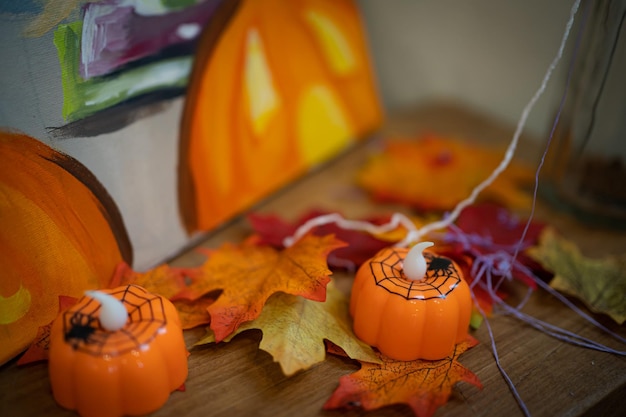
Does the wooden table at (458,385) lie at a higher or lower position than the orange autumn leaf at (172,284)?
lower

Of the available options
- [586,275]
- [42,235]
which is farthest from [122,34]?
[586,275]

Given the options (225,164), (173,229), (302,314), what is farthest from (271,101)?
(302,314)

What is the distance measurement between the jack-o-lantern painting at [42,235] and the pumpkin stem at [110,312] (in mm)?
101

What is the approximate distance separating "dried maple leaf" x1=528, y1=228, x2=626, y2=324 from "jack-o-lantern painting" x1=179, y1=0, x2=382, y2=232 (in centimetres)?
38

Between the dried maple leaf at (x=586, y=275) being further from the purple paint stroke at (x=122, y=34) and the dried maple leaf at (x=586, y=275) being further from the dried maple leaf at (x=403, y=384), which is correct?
the purple paint stroke at (x=122, y=34)

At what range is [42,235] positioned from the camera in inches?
23.0

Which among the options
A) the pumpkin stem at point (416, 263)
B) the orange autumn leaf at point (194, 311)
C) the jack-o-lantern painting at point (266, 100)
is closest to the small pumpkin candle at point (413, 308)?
the pumpkin stem at point (416, 263)

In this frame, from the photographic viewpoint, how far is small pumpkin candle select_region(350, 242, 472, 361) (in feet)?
1.90

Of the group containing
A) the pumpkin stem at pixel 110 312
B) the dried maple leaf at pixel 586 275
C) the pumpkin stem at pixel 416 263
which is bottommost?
the dried maple leaf at pixel 586 275

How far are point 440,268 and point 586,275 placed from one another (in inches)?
9.2

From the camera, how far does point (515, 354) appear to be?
0.63 metres

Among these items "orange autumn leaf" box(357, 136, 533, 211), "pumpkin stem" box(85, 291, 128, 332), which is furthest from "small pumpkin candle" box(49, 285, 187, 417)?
"orange autumn leaf" box(357, 136, 533, 211)

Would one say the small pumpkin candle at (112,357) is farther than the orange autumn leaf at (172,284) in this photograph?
No

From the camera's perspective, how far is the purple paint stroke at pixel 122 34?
24.2 inches
